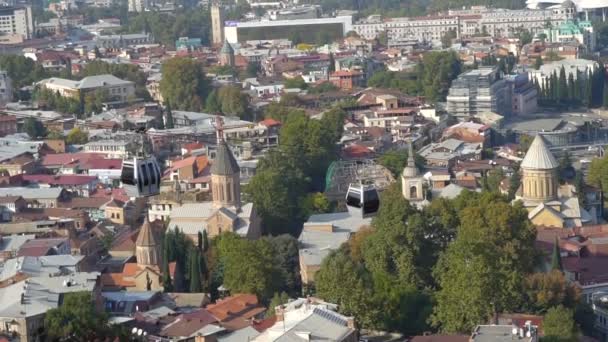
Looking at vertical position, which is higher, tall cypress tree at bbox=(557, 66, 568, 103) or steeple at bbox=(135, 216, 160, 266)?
steeple at bbox=(135, 216, 160, 266)

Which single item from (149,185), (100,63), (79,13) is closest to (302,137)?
(149,185)

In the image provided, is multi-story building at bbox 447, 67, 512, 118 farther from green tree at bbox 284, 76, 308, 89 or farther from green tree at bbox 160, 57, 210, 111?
green tree at bbox 160, 57, 210, 111

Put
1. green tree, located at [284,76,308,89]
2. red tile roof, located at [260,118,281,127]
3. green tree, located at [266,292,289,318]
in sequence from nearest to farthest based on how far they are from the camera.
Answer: green tree, located at [266,292,289,318] → red tile roof, located at [260,118,281,127] → green tree, located at [284,76,308,89]

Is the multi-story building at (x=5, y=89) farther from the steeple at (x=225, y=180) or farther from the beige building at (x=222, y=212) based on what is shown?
the steeple at (x=225, y=180)

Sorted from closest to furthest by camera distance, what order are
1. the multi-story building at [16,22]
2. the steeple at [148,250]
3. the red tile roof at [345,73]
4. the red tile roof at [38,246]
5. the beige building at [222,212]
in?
1. the steeple at [148,250]
2. the red tile roof at [38,246]
3. the beige building at [222,212]
4. the red tile roof at [345,73]
5. the multi-story building at [16,22]

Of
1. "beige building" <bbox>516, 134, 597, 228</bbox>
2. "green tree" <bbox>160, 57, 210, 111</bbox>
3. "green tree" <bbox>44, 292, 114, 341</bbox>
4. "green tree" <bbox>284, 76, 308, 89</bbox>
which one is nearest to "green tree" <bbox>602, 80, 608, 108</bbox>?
"green tree" <bbox>284, 76, 308, 89</bbox>

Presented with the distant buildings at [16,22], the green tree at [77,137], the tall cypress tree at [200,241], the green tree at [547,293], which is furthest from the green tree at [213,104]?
the distant buildings at [16,22]
